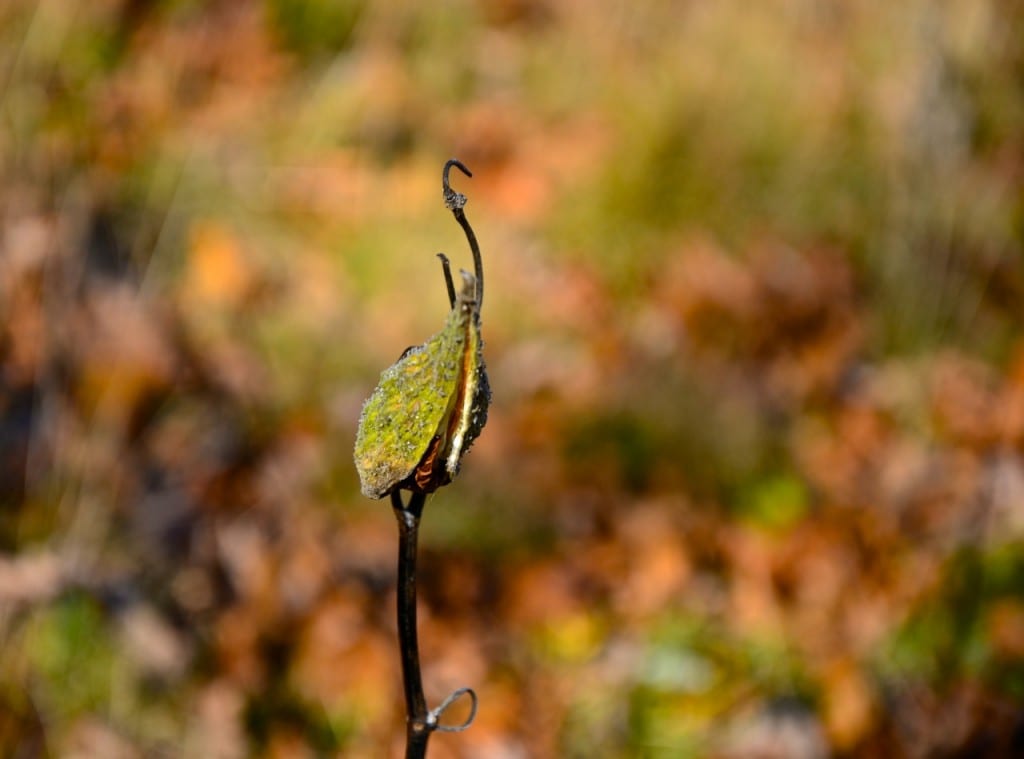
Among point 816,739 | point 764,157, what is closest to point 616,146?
point 764,157

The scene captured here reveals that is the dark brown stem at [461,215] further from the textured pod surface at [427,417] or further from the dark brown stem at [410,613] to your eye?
the dark brown stem at [410,613]

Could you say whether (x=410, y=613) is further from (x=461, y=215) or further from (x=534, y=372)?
(x=534, y=372)

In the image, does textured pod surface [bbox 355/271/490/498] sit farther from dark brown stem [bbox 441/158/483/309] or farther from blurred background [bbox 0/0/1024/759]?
blurred background [bbox 0/0/1024/759]

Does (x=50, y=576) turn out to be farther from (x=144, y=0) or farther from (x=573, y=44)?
(x=573, y=44)

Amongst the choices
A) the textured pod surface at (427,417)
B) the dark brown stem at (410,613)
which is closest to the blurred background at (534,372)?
the dark brown stem at (410,613)

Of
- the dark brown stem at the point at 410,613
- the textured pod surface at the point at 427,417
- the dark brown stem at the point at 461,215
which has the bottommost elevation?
the dark brown stem at the point at 410,613
